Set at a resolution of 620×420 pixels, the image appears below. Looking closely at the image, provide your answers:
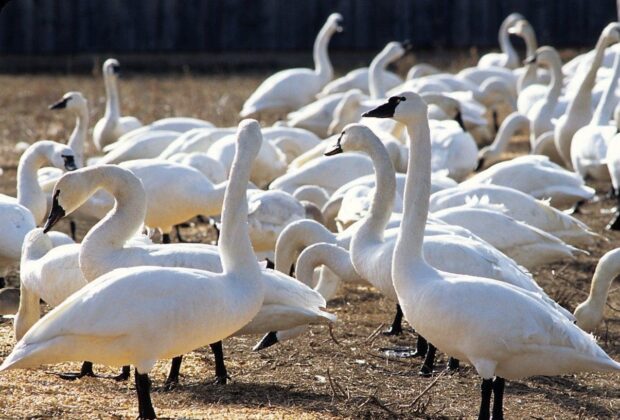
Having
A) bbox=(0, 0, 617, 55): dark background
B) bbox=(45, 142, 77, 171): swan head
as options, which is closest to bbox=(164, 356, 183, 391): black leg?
bbox=(45, 142, 77, 171): swan head

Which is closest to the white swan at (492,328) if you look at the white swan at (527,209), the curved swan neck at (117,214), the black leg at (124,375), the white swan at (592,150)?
the curved swan neck at (117,214)

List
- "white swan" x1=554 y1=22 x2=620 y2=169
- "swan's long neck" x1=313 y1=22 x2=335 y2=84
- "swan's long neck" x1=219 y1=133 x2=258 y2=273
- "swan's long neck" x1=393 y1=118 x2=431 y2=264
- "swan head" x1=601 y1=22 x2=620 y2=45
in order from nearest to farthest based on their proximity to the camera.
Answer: "swan's long neck" x1=219 y1=133 x2=258 y2=273, "swan's long neck" x1=393 y1=118 x2=431 y2=264, "white swan" x1=554 y1=22 x2=620 y2=169, "swan head" x1=601 y1=22 x2=620 y2=45, "swan's long neck" x1=313 y1=22 x2=335 y2=84

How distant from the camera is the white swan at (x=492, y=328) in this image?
511 centimetres

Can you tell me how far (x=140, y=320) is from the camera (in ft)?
15.8

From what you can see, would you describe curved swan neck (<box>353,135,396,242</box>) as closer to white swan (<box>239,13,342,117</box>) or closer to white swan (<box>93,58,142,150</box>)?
white swan (<box>93,58,142,150</box>)

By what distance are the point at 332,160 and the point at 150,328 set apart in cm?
569

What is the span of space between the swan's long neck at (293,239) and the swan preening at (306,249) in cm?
2

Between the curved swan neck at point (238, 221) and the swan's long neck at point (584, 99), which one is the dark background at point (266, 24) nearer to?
the swan's long neck at point (584, 99)

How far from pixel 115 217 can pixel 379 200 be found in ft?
5.58

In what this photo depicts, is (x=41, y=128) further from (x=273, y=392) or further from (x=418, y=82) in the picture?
(x=273, y=392)

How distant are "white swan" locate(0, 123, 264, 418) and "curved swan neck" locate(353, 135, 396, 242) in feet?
5.26

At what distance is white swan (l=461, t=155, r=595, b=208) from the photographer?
9602mm

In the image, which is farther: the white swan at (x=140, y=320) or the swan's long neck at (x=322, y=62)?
the swan's long neck at (x=322, y=62)

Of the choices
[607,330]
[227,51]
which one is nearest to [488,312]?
[607,330]
